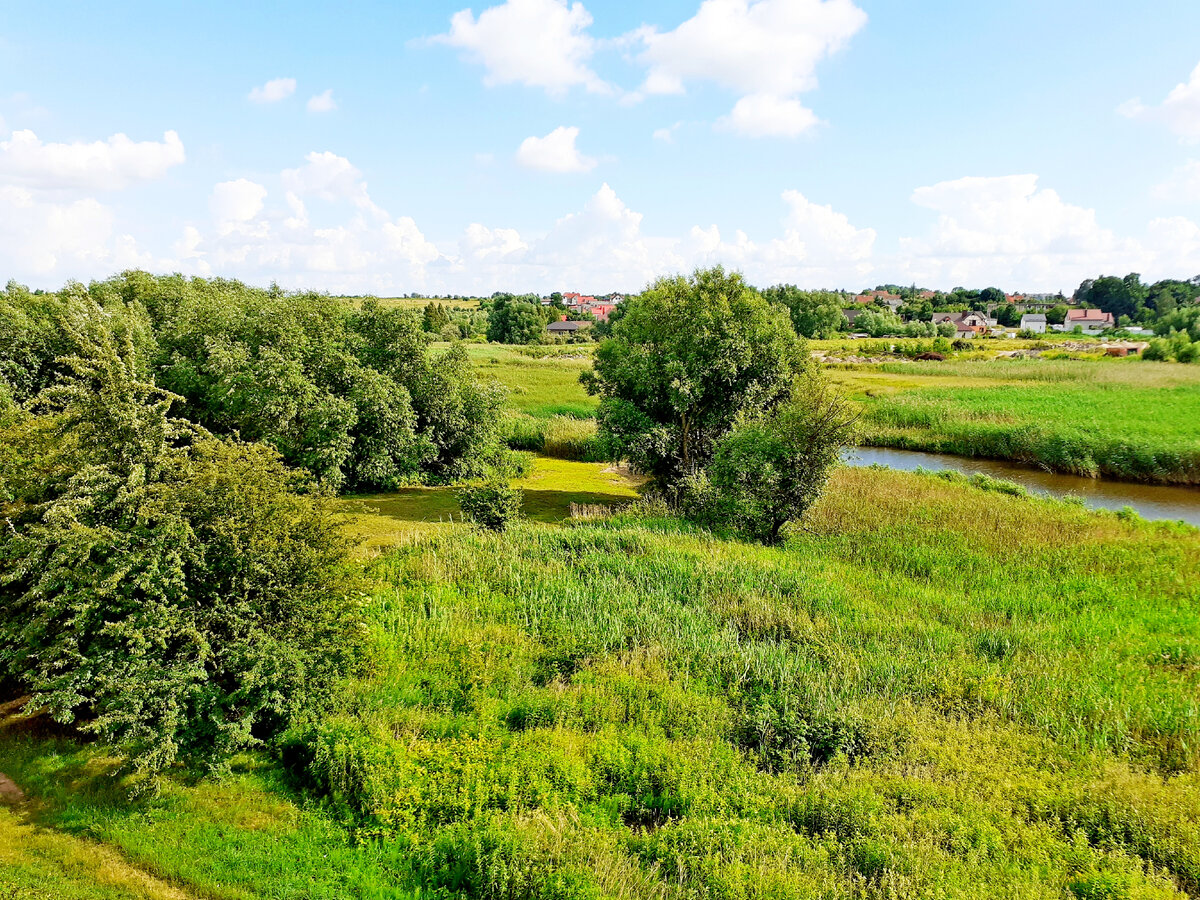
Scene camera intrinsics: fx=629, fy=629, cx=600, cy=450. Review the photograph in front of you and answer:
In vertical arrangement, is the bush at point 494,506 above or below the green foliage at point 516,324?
below

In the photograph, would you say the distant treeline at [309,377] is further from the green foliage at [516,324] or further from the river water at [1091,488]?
the green foliage at [516,324]

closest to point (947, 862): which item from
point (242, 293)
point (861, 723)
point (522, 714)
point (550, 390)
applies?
point (861, 723)

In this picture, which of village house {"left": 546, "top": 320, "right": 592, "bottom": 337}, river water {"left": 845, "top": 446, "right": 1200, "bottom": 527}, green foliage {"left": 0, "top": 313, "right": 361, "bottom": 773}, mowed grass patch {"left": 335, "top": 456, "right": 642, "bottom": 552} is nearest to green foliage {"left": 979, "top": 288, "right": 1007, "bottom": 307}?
village house {"left": 546, "top": 320, "right": 592, "bottom": 337}

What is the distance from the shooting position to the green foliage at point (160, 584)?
8.62m

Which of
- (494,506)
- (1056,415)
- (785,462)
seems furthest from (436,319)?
(785,462)

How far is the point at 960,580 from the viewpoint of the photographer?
15.8 metres

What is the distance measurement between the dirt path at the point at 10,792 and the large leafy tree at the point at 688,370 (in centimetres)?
1731

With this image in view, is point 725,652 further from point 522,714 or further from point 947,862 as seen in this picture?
point 947,862

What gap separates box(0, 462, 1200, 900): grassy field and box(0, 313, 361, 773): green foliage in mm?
898

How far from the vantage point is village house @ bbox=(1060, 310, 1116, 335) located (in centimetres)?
11889

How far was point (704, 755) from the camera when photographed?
9.14m

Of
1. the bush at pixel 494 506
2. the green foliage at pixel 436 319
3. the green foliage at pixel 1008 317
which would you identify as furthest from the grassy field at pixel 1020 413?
the green foliage at pixel 1008 317

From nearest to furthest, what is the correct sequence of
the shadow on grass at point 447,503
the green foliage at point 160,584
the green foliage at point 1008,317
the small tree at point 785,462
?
the green foliage at point 160,584, the small tree at point 785,462, the shadow on grass at point 447,503, the green foliage at point 1008,317

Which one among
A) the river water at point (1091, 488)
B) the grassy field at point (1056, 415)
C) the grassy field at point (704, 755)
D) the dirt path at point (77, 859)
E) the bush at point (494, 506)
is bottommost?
the dirt path at point (77, 859)
